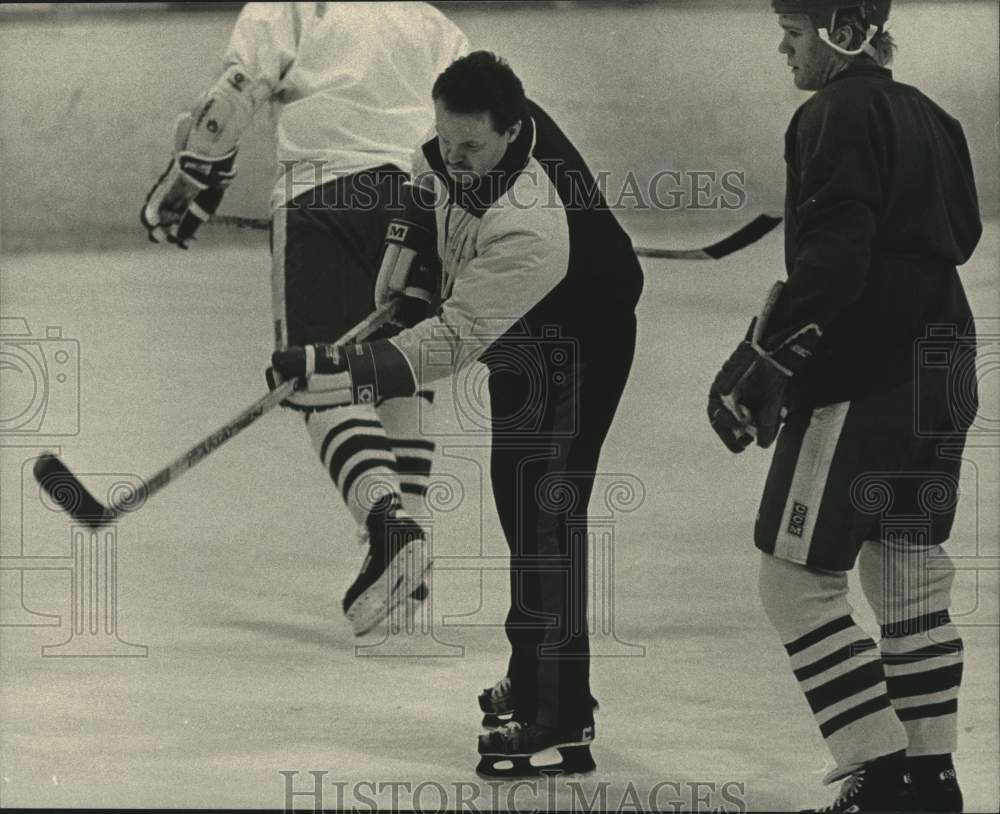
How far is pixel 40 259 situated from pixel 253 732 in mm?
2704

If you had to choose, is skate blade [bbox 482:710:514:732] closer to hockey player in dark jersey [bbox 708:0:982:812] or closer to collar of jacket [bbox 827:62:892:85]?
hockey player in dark jersey [bbox 708:0:982:812]

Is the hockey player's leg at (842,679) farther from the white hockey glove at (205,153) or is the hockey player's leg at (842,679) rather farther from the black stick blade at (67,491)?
the white hockey glove at (205,153)

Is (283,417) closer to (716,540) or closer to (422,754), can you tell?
(716,540)

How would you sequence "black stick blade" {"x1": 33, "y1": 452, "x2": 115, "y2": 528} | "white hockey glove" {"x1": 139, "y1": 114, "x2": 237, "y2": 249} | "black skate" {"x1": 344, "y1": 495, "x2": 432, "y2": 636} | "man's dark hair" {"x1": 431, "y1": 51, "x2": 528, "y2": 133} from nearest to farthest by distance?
"man's dark hair" {"x1": 431, "y1": 51, "x2": 528, "y2": 133}, "black stick blade" {"x1": 33, "y1": 452, "x2": 115, "y2": 528}, "black skate" {"x1": 344, "y1": 495, "x2": 432, "y2": 636}, "white hockey glove" {"x1": 139, "y1": 114, "x2": 237, "y2": 249}

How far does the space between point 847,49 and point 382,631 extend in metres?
1.30

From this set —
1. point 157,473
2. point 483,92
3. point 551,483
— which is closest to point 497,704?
point 551,483

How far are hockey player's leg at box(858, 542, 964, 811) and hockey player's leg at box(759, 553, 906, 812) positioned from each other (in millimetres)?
59

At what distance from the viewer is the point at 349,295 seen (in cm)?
343

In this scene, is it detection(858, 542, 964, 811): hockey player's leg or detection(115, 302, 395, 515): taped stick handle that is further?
detection(115, 302, 395, 515): taped stick handle

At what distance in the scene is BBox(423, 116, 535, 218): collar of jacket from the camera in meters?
2.74

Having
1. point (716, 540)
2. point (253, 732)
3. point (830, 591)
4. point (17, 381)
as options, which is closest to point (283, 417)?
point (17, 381)

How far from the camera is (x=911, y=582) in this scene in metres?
2.59

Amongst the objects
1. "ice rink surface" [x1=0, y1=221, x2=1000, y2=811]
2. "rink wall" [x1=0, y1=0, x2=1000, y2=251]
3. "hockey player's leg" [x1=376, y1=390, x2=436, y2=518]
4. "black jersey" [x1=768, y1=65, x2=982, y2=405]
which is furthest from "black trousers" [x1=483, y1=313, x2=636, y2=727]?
"rink wall" [x1=0, y1=0, x2=1000, y2=251]

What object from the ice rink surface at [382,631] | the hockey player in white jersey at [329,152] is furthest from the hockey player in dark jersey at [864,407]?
the hockey player in white jersey at [329,152]
